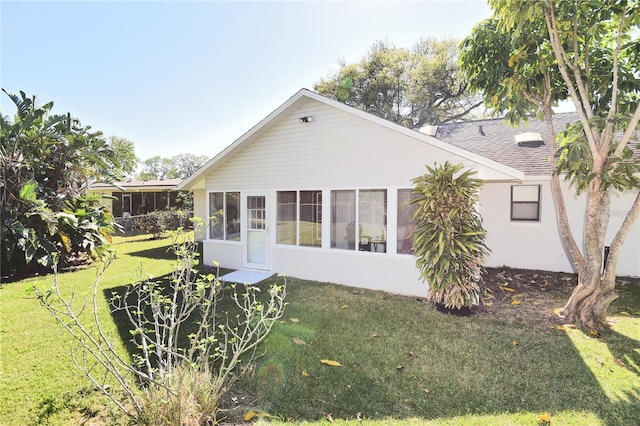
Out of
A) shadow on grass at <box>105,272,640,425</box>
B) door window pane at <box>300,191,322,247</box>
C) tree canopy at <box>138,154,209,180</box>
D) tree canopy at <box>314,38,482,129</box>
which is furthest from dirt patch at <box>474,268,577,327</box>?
tree canopy at <box>138,154,209,180</box>

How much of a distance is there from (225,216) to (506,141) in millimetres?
10083

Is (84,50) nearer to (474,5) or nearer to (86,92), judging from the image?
(86,92)

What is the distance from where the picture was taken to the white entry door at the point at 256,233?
30.4 ft

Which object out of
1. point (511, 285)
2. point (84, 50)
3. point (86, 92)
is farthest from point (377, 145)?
point (86, 92)

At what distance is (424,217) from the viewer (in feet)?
21.1

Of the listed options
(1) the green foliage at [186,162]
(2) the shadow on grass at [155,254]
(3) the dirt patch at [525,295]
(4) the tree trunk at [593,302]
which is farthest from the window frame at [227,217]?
(1) the green foliage at [186,162]

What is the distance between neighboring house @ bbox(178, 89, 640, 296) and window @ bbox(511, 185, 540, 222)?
0.09ft

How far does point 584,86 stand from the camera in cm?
562

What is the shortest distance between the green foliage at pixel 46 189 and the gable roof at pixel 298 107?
3078 mm

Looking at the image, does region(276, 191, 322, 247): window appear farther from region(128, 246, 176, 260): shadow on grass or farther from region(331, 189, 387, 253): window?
region(128, 246, 176, 260): shadow on grass

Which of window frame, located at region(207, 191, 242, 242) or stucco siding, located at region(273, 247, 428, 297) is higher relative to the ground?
window frame, located at region(207, 191, 242, 242)

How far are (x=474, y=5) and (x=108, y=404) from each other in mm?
10762

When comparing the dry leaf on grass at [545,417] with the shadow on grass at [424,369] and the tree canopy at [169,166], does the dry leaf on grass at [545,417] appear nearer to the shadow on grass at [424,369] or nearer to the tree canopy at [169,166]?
the shadow on grass at [424,369]

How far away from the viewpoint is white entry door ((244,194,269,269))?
927 centimetres
